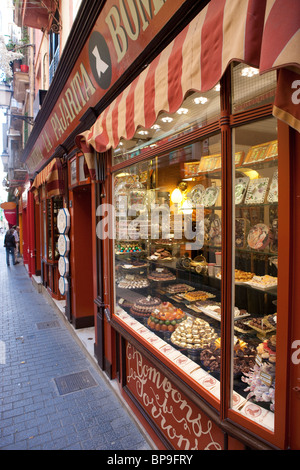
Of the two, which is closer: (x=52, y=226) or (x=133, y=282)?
(x=133, y=282)

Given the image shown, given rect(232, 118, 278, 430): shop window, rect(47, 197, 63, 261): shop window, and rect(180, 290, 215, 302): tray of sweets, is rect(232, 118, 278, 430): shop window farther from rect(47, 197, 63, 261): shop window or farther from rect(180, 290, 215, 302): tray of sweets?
rect(47, 197, 63, 261): shop window

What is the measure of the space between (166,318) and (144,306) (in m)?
0.50

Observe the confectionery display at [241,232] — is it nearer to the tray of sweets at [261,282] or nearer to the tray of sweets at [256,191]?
the tray of sweets at [256,191]

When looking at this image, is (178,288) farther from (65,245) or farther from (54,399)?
(65,245)

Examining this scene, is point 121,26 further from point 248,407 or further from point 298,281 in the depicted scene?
point 248,407

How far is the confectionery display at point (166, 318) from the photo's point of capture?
3.48m

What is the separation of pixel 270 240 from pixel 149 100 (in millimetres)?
1671

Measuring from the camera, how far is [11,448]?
119 inches

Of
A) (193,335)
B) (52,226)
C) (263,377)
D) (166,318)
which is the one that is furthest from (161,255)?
(52,226)

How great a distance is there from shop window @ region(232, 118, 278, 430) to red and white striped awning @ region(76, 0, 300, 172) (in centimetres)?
52

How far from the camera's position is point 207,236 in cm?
382

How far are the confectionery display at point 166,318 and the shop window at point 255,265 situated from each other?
966 mm

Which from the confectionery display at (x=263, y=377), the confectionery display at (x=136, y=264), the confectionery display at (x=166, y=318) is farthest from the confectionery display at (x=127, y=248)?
the confectionery display at (x=263, y=377)

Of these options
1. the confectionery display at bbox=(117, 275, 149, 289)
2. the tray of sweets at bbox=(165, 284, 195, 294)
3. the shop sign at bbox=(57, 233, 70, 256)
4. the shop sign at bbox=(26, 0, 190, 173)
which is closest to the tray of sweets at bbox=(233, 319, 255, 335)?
the tray of sweets at bbox=(165, 284, 195, 294)
